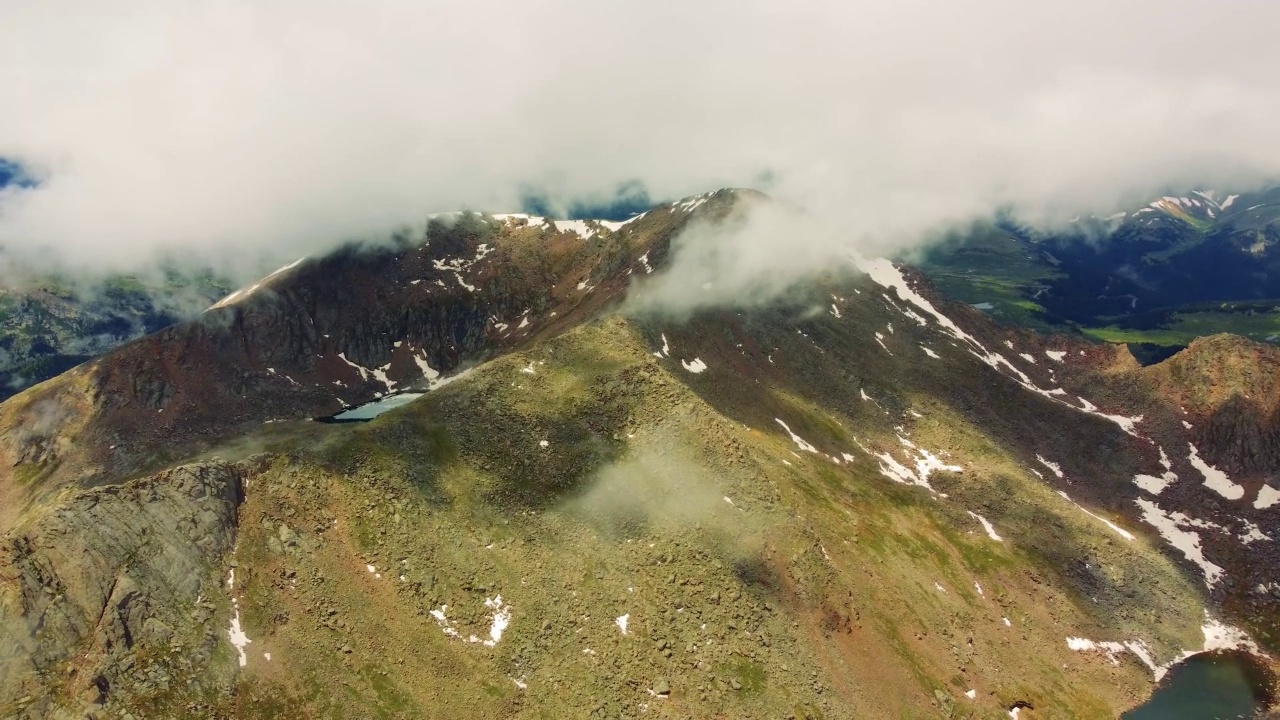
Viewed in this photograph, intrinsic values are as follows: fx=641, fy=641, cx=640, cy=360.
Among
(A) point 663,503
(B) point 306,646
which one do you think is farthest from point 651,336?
(B) point 306,646

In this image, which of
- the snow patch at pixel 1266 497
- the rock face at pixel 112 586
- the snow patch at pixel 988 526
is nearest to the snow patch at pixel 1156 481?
the snow patch at pixel 1266 497

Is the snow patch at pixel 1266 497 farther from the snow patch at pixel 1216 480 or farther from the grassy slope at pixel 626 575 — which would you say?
the grassy slope at pixel 626 575

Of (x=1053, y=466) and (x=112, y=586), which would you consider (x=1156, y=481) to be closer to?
(x=1053, y=466)

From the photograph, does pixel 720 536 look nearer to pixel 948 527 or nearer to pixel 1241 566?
pixel 948 527

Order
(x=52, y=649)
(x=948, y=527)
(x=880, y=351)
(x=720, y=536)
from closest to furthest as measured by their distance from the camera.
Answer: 1. (x=52, y=649)
2. (x=720, y=536)
3. (x=948, y=527)
4. (x=880, y=351)

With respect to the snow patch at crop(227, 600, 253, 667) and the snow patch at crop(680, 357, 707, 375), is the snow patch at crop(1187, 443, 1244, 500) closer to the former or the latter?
the snow patch at crop(680, 357, 707, 375)

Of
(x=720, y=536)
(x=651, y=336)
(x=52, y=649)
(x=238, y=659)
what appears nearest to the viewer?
(x=52, y=649)

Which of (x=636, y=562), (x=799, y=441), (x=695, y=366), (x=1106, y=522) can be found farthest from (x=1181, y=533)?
(x=636, y=562)

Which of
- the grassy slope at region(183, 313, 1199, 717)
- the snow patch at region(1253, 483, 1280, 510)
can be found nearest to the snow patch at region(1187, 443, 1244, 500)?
the snow patch at region(1253, 483, 1280, 510)
